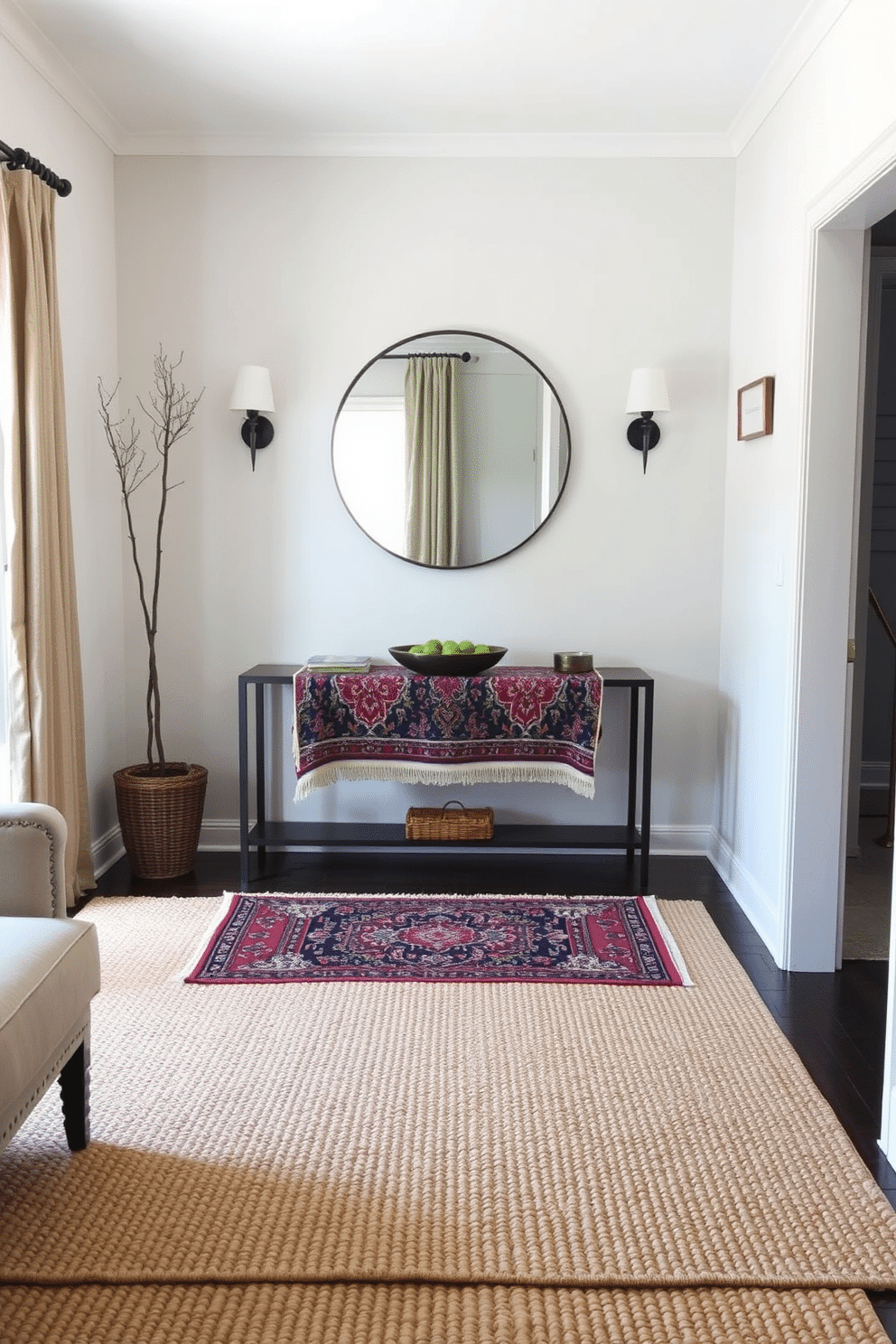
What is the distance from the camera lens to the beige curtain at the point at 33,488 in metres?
3.25

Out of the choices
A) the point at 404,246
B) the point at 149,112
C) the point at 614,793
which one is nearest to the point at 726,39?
the point at 404,246

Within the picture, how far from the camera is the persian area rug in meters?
Result: 3.16

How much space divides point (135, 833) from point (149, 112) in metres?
2.54

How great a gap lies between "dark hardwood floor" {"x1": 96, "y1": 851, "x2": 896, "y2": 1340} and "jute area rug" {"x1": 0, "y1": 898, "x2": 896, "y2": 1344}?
118 mm

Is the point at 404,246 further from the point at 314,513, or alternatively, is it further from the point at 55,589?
the point at 55,589

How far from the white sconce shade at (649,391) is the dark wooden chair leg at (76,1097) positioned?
2.89 meters

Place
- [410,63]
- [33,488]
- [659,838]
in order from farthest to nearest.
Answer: [659,838], [410,63], [33,488]

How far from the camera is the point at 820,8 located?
118 inches

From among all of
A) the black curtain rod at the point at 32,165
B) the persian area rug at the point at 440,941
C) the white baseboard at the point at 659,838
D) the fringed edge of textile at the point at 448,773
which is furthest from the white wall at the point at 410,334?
the black curtain rod at the point at 32,165

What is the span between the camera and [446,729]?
385cm

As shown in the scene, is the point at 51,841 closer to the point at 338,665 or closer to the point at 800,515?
the point at 338,665

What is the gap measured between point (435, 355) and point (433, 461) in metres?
0.40

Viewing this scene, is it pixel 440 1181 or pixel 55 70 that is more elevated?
pixel 55 70

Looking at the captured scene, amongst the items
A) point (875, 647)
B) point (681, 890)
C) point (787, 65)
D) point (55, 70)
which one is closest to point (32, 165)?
point (55, 70)
